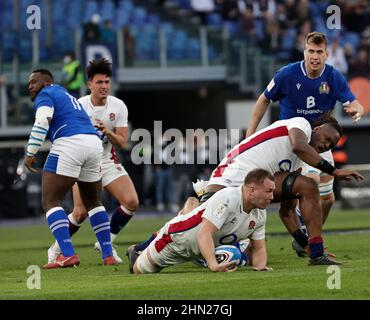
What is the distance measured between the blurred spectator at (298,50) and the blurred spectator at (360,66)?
1.38m

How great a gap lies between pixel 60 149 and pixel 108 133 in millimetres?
1102

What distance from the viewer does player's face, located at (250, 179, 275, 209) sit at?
10.2m

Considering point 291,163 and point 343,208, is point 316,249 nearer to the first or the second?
point 291,163

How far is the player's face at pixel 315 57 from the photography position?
12.7 metres

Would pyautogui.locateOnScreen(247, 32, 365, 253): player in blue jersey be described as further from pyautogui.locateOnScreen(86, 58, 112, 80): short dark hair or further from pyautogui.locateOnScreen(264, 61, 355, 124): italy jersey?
pyautogui.locateOnScreen(86, 58, 112, 80): short dark hair

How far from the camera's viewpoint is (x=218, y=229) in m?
10.4

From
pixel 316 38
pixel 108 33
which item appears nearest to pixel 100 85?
pixel 316 38

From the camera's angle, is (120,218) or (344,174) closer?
(344,174)

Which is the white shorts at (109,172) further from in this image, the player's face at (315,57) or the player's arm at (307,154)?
the player's arm at (307,154)

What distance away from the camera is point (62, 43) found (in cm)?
2978

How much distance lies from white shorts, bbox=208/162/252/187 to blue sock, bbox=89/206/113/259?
188 centimetres

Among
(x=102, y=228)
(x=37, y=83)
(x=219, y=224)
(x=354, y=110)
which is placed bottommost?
(x=102, y=228)

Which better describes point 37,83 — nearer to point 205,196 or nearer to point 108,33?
point 205,196
